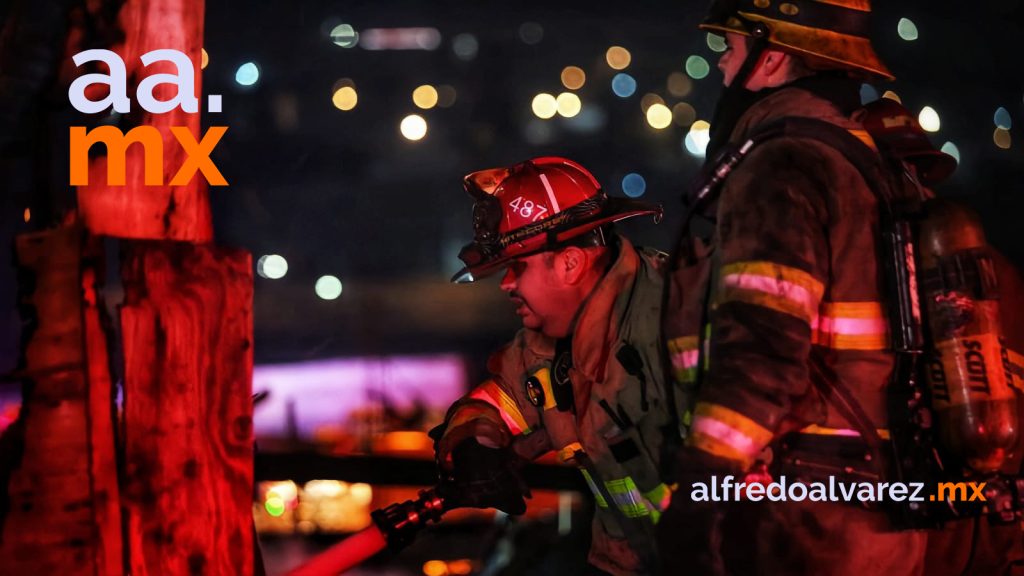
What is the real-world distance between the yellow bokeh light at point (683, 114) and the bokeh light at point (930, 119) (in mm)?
1923

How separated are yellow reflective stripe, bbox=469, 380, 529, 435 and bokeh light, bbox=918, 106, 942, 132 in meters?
4.35

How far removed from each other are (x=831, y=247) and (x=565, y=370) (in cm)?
98

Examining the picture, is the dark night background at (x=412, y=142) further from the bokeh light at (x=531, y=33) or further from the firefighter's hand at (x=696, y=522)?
the firefighter's hand at (x=696, y=522)

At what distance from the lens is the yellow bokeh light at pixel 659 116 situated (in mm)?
8703

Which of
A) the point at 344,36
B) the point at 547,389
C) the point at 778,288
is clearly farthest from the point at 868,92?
the point at 778,288

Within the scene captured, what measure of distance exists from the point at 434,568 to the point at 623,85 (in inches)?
161

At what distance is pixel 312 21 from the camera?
8797 mm

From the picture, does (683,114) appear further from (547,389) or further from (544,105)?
(547,389)

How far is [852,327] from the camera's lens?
2652mm

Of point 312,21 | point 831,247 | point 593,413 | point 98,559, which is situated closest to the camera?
point 831,247

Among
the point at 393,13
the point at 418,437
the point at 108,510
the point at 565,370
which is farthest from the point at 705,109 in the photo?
the point at 108,510

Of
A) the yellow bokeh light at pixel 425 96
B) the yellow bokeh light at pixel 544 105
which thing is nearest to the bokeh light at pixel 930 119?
the yellow bokeh light at pixel 544 105

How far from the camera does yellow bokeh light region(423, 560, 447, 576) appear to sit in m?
6.11

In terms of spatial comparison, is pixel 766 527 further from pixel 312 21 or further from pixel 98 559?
pixel 312 21
